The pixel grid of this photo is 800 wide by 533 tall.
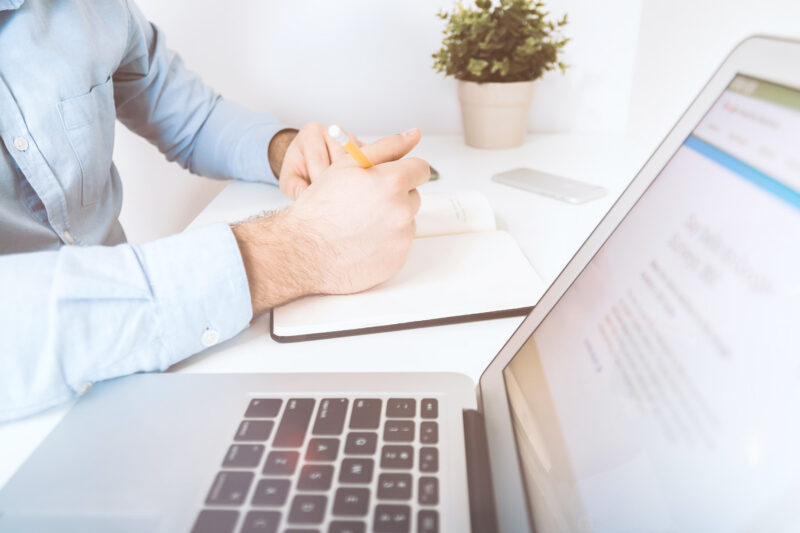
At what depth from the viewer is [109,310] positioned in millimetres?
406

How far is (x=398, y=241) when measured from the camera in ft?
1.63

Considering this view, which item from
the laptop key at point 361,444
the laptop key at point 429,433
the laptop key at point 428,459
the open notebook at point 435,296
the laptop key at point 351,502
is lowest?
the open notebook at point 435,296

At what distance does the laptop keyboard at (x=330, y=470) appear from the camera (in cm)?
26

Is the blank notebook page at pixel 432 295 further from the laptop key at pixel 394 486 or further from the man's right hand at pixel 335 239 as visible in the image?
the laptop key at pixel 394 486

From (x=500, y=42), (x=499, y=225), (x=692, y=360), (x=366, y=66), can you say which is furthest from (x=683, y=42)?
(x=692, y=360)

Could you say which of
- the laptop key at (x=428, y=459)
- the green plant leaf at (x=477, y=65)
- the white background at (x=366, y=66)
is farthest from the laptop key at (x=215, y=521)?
the white background at (x=366, y=66)

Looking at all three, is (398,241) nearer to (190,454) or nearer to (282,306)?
(282,306)

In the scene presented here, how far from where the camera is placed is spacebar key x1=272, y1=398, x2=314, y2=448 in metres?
0.31

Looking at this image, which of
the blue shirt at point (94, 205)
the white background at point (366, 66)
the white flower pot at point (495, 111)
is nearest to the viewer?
the blue shirt at point (94, 205)

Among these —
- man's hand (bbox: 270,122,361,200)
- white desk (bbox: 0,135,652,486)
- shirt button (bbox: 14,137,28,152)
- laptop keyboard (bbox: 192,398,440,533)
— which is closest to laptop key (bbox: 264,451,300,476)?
laptop keyboard (bbox: 192,398,440,533)

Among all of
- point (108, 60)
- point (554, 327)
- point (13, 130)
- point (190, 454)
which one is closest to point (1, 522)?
point (190, 454)

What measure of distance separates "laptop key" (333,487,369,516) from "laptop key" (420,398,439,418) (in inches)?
2.7

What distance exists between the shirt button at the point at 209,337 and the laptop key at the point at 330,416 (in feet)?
0.46

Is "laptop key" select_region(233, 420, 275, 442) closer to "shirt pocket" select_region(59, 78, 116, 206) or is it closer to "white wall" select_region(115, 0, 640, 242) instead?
"shirt pocket" select_region(59, 78, 116, 206)
